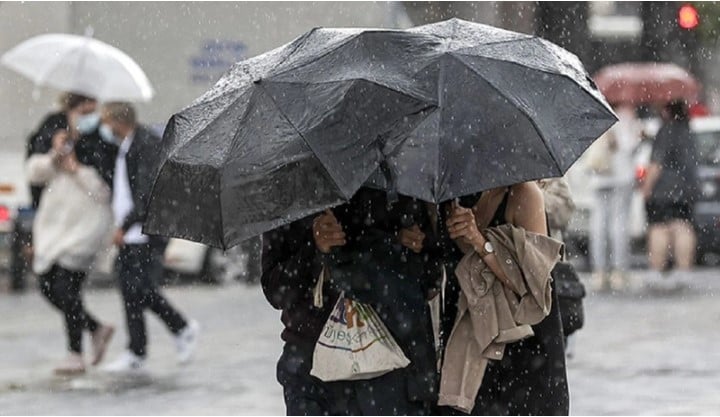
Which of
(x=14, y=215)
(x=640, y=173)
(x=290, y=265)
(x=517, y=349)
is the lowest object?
(x=517, y=349)

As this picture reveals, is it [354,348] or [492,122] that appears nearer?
[492,122]

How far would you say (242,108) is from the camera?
510cm

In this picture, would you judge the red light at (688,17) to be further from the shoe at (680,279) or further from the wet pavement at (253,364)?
the wet pavement at (253,364)

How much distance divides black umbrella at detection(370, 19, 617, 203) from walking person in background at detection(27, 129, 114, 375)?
5795 mm

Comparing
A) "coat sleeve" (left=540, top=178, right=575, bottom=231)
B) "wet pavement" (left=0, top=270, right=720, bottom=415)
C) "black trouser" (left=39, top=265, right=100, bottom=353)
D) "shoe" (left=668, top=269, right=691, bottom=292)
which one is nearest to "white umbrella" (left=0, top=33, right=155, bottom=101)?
"black trouser" (left=39, top=265, right=100, bottom=353)

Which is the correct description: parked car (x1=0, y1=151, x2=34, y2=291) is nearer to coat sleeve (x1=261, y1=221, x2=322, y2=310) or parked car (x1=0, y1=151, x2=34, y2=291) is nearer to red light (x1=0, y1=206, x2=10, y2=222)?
red light (x1=0, y1=206, x2=10, y2=222)

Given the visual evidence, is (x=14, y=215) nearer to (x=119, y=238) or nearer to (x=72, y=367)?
(x=72, y=367)

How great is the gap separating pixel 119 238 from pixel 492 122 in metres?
5.85

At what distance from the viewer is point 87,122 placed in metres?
11.3

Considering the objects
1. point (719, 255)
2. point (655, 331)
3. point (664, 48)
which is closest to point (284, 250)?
point (655, 331)

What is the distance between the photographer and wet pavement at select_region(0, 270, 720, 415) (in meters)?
9.21

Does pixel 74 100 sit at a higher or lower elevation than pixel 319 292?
higher

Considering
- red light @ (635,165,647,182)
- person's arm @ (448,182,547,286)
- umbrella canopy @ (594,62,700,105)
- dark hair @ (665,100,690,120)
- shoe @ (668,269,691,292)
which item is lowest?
person's arm @ (448,182,547,286)

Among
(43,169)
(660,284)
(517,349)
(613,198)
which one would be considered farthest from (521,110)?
(660,284)
